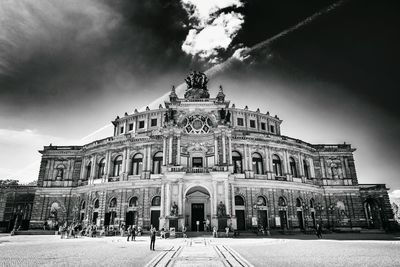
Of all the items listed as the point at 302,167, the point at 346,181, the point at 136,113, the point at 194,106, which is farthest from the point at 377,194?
the point at 136,113

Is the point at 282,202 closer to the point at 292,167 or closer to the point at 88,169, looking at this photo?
→ the point at 292,167

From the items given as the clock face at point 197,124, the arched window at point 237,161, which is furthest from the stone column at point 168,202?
the arched window at point 237,161

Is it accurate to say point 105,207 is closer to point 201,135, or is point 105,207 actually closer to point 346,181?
point 201,135

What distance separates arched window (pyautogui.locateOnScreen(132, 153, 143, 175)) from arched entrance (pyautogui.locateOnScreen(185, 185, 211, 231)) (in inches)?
403

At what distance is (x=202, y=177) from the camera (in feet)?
115

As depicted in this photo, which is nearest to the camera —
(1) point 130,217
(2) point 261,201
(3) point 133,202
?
(2) point 261,201

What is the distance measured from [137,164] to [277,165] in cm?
2287

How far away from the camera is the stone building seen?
3578cm

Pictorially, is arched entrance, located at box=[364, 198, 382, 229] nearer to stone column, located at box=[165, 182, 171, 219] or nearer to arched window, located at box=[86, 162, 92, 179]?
stone column, located at box=[165, 182, 171, 219]

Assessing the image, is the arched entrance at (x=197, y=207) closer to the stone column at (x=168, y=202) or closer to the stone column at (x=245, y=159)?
the stone column at (x=168, y=202)

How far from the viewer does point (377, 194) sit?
4888 centimetres

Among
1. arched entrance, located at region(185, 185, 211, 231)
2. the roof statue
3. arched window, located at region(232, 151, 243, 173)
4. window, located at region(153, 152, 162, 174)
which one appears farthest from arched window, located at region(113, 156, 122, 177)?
arched window, located at region(232, 151, 243, 173)

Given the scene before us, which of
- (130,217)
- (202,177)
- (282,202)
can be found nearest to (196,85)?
(202,177)

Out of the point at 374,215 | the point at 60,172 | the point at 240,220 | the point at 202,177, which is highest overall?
the point at 60,172
